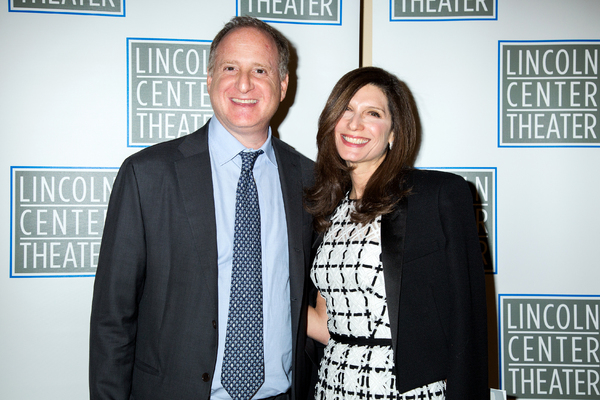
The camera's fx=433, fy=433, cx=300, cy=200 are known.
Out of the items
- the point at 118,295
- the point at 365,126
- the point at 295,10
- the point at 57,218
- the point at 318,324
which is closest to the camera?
the point at 118,295

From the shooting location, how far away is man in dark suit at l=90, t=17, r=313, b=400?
5.20ft

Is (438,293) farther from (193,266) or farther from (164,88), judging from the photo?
(164,88)

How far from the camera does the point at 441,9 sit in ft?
8.25

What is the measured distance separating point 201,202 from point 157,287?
14.1 inches

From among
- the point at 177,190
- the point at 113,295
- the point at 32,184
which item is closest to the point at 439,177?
the point at 177,190

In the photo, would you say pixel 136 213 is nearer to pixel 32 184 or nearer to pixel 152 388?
pixel 152 388

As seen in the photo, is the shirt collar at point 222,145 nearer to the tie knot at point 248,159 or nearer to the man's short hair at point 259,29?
the tie knot at point 248,159

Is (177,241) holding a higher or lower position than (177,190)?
lower

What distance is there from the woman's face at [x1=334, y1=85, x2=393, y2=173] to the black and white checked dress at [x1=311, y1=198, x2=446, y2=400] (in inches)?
12.3

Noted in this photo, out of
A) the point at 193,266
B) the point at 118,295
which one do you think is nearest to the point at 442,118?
the point at 193,266

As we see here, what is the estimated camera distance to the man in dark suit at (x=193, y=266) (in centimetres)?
158

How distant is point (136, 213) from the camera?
161cm

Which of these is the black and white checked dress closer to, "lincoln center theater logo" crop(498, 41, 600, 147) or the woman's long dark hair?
the woman's long dark hair

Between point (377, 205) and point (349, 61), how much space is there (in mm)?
1110
